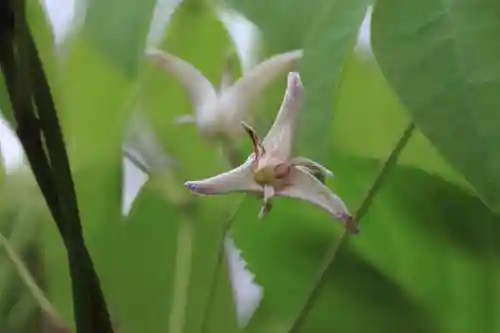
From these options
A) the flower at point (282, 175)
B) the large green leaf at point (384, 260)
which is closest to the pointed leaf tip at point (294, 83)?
the flower at point (282, 175)

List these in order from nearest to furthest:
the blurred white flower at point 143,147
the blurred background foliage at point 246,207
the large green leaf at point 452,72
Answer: the large green leaf at point 452,72 < the blurred background foliage at point 246,207 < the blurred white flower at point 143,147

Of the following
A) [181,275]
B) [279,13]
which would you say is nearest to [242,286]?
[181,275]

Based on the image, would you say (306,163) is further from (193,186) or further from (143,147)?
(143,147)

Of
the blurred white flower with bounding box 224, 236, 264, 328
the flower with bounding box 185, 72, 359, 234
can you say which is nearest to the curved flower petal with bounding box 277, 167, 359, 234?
the flower with bounding box 185, 72, 359, 234

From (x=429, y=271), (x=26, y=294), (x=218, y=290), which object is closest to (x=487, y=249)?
(x=429, y=271)

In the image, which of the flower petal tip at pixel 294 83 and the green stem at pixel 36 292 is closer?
the flower petal tip at pixel 294 83

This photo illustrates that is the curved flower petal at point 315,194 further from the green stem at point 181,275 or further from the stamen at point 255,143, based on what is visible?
the green stem at point 181,275
